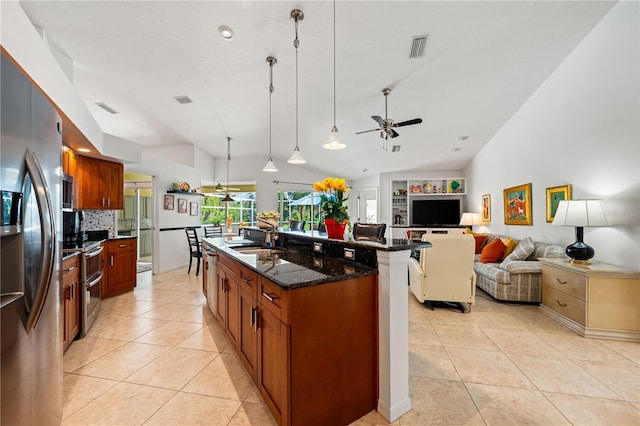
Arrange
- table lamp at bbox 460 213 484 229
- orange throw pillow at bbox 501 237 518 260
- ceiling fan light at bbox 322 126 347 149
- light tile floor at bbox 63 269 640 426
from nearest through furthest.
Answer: light tile floor at bbox 63 269 640 426 → ceiling fan light at bbox 322 126 347 149 → orange throw pillow at bbox 501 237 518 260 → table lamp at bbox 460 213 484 229

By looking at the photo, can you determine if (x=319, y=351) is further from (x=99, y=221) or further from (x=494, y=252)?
(x=99, y=221)

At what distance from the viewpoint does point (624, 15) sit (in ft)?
8.96

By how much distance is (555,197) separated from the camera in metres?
3.84

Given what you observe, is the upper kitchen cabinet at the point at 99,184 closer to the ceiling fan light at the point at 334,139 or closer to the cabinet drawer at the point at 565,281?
the ceiling fan light at the point at 334,139

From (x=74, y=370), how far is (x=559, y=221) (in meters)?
5.07

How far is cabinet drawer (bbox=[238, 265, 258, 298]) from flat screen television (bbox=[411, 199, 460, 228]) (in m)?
6.66

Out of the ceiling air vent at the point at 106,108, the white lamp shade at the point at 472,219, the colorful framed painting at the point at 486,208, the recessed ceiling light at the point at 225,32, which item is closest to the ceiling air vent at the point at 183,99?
the ceiling air vent at the point at 106,108

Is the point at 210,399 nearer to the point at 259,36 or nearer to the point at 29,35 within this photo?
the point at 29,35

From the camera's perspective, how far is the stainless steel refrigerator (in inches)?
38.5

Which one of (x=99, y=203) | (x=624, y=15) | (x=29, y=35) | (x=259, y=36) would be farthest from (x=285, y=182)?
(x=624, y=15)

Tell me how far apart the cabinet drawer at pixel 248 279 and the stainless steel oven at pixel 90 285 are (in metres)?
1.96

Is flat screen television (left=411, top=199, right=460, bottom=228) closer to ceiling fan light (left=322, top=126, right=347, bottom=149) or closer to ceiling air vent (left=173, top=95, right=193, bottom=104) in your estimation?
ceiling fan light (left=322, top=126, right=347, bottom=149)

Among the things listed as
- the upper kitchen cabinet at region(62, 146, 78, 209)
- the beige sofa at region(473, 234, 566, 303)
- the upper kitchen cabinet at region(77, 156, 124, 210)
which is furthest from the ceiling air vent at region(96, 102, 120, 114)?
the beige sofa at region(473, 234, 566, 303)

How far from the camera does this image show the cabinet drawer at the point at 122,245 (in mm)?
3946
